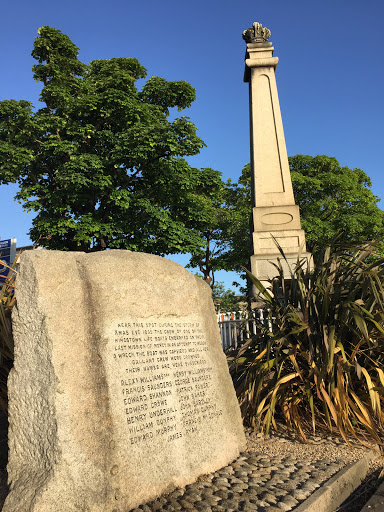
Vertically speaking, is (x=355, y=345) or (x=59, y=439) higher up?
(x=355, y=345)

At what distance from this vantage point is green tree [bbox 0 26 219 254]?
14.0 meters

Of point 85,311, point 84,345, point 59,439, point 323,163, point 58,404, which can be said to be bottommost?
point 59,439

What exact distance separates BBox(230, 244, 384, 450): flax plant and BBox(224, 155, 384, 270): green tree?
52.3ft

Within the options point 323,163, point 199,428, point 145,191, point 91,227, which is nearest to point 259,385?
point 199,428

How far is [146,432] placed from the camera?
2676 millimetres

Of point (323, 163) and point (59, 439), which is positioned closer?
point (59, 439)

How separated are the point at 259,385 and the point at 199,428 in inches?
39.2

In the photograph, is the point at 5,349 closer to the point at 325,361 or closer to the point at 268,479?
the point at 268,479

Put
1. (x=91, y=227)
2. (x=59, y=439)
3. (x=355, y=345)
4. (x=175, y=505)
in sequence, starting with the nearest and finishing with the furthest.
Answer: (x=59, y=439) < (x=175, y=505) < (x=355, y=345) < (x=91, y=227)

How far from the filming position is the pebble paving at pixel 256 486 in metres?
2.46

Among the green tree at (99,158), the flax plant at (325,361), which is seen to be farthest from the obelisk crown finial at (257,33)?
the flax plant at (325,361)

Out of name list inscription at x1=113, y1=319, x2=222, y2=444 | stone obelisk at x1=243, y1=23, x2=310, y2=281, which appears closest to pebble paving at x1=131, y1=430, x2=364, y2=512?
name list inscription at x1=113, y1=319, x2=222, y2=444

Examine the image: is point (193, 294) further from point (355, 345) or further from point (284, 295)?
point (355, 345)

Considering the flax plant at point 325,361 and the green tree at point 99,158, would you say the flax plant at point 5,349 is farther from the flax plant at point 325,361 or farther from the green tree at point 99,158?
the green tree at point 99,158
